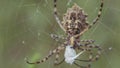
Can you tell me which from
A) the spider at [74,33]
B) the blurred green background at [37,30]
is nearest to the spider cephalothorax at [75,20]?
the spider at [74,33]

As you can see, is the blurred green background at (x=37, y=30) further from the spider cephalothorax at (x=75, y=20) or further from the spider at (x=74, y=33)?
the spider cephalothorax at (x=75, y=20)

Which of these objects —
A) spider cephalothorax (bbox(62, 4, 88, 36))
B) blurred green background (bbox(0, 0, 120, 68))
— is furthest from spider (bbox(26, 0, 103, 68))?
blurred green background (bbox(0, 0, 120, 68))

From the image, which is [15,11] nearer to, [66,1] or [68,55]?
[66,1]

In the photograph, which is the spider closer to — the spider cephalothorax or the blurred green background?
the spider cephalothorax

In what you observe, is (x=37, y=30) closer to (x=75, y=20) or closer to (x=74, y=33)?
(x=74, y=33)

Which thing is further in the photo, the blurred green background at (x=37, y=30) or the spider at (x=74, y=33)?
the blurred green background at (x=37, y=30)
